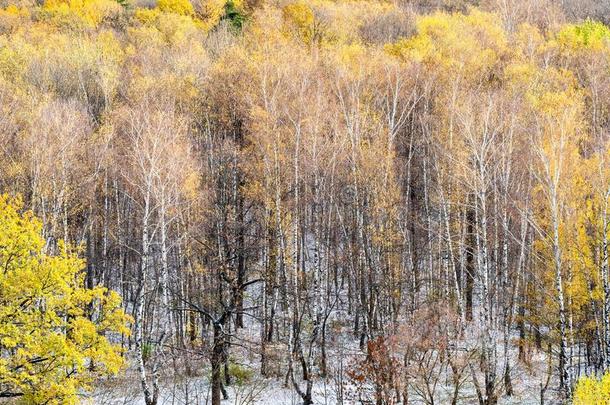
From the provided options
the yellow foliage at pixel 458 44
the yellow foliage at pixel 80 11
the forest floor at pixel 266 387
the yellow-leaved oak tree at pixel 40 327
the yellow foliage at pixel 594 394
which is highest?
the yellow foliage at pixel 80 11

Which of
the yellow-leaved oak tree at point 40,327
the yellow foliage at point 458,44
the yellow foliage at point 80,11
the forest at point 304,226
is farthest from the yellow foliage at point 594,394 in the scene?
the yellow foliage at point 80,11

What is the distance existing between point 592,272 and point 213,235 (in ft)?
52.8

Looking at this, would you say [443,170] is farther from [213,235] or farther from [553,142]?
[213,235]

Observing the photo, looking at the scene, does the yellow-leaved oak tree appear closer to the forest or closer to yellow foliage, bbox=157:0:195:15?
the forest

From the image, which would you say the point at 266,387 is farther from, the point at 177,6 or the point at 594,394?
the point at 177,6

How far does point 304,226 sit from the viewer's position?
31.3 meters

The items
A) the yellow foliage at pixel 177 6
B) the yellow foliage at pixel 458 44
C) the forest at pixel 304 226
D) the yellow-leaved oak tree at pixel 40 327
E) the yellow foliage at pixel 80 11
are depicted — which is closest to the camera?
the yellow-leaved oak tree at pixel 40 327

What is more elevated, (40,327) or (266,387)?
(40,327)

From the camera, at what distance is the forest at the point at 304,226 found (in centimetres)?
1870

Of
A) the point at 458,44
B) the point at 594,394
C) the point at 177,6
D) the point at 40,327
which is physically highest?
the point at 177,6

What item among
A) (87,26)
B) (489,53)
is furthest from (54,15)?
(489,53)

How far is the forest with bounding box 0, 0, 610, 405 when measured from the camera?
61.4 feet

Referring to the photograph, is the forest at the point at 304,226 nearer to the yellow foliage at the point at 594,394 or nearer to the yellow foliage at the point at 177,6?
the yellow foliage at the point at 594,394

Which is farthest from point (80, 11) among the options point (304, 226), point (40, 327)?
point (40, 327)
